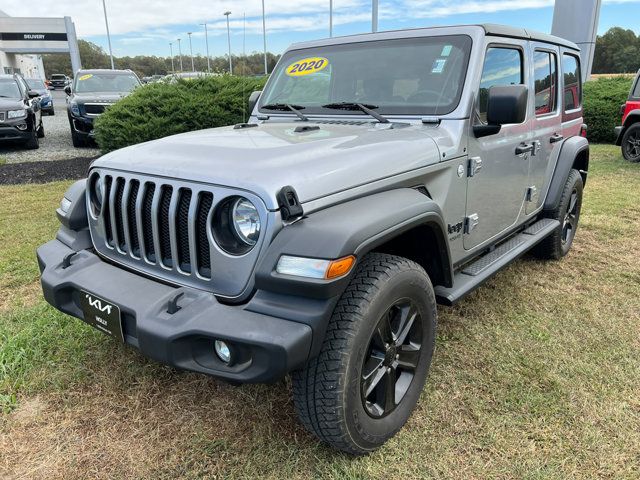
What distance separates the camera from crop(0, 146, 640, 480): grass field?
2.27 metres

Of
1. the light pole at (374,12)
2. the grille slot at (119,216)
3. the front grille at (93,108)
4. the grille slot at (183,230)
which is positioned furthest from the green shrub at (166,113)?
the grille slot at (183,230)

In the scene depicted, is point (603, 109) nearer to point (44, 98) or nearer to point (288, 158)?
point (288, 158)

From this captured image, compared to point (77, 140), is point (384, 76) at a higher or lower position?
higher

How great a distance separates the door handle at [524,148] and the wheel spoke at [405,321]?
5.58 ft

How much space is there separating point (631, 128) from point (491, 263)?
8.64 m

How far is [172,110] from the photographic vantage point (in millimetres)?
9078

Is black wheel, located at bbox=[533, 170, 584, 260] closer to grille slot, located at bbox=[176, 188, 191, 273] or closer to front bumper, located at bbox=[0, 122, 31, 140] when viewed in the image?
grille slot, located at bbox=[176, 188, 191, 273]

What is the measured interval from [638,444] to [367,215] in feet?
5.57

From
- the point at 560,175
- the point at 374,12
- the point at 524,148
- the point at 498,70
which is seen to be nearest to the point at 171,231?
the point at 498,70

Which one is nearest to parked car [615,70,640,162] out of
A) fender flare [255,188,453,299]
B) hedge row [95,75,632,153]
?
hedge row [95,75,632,153]

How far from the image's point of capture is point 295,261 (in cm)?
187

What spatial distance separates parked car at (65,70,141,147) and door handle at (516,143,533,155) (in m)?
9.49

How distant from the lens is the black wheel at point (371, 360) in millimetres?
1993

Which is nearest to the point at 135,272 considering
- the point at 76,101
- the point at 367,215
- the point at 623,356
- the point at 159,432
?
the point at 159,432
